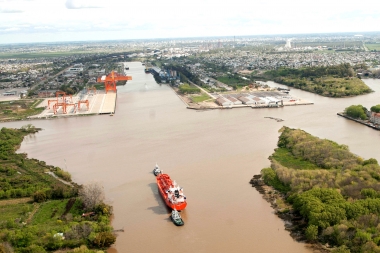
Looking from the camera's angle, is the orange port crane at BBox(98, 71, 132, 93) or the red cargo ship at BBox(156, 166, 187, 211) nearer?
the red cargo ship at BBox(156, 166, 187, 211)

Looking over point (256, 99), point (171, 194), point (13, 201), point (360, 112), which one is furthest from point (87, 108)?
point (360, 112)

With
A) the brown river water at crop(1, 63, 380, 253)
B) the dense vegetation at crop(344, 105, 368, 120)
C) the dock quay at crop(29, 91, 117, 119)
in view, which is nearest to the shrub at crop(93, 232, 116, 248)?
the brown river water at crop(1, 63, 380, 253)

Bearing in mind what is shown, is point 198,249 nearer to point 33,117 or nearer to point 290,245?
point 290,245

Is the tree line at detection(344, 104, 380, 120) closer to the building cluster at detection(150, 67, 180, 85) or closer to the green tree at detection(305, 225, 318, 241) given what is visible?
the green tree at detection(305, 225, 318, 241)

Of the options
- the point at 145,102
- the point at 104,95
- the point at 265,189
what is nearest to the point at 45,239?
the point at 265,189

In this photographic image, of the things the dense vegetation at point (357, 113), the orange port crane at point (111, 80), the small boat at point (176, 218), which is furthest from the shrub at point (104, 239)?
the orange port crane at point (111, 80)

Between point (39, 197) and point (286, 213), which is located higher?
point (39, 197)

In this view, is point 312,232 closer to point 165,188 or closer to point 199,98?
point 165,188
